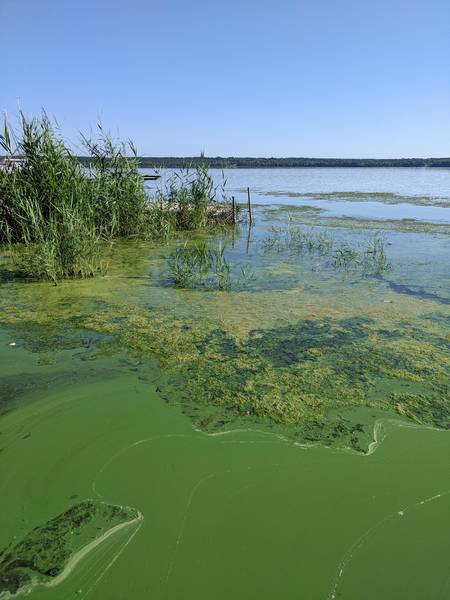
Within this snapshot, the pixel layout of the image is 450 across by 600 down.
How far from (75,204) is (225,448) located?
15.7ft

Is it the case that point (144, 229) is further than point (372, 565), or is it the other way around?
point (144, 229)

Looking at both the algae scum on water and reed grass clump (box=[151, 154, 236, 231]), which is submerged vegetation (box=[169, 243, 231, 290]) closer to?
the algae scum on water

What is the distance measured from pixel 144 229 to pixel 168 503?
6.97 m

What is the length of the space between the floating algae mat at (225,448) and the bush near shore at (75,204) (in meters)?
0.90

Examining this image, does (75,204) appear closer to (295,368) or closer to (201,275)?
(201,275)

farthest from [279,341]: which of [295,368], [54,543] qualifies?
[54,543]

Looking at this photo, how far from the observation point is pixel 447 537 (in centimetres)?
168

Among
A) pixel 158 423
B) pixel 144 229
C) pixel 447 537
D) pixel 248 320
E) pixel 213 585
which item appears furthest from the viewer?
pixel 144 229

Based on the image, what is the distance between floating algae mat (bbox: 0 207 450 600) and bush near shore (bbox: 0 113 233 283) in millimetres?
904

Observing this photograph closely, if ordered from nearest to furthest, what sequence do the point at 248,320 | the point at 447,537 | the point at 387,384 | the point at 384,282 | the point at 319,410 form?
the point at 447,537
the point at 319,410
the point at 387,384
the point at 248,320
the point at 384,282

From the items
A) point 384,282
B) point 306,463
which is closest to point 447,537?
point 306,463

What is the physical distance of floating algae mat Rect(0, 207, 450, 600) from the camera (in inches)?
61.4

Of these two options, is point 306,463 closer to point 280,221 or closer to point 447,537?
point 447,537

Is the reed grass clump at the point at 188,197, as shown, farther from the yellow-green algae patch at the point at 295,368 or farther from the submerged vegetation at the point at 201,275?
the yellow-green algae patch at the point at 295,368
